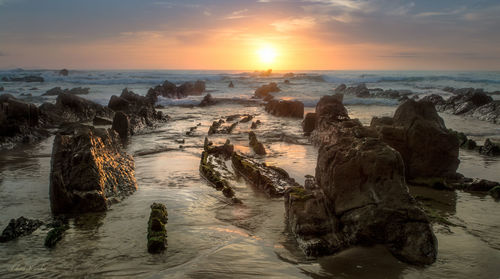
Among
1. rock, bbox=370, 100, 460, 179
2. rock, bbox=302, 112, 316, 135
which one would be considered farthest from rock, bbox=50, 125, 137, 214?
rock, bbox=302, 112, 316, 135

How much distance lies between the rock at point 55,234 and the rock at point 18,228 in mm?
331

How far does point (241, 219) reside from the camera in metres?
7.33

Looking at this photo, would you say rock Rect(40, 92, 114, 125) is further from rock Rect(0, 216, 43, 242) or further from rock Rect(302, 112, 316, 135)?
rock Rect(0, 216, 43, 242)

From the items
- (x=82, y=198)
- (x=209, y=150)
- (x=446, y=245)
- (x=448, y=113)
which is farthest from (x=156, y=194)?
(x=448, y=113)

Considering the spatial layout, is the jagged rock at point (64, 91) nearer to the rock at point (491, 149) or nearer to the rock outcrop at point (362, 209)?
the rock at point (491, 149)

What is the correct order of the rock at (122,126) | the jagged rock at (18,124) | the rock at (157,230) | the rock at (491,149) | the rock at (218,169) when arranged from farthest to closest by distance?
the rock at (122,126) < the jagged rock at (18,124) < the rock at (491,149) < the rock at (218,169) < the rock at (157,230)

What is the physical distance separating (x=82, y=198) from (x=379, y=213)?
19.2 feet

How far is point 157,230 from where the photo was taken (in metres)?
6.32

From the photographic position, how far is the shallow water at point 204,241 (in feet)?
17.0

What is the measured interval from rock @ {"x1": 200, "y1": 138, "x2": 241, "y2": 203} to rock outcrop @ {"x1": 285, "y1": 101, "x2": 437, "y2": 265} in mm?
2796

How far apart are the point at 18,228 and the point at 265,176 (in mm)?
5492

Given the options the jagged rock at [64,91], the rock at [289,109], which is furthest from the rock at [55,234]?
the jagged rock at [64,91]

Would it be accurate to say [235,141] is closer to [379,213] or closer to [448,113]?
[379,213]

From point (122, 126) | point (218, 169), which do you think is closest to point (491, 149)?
point (218, 169)
